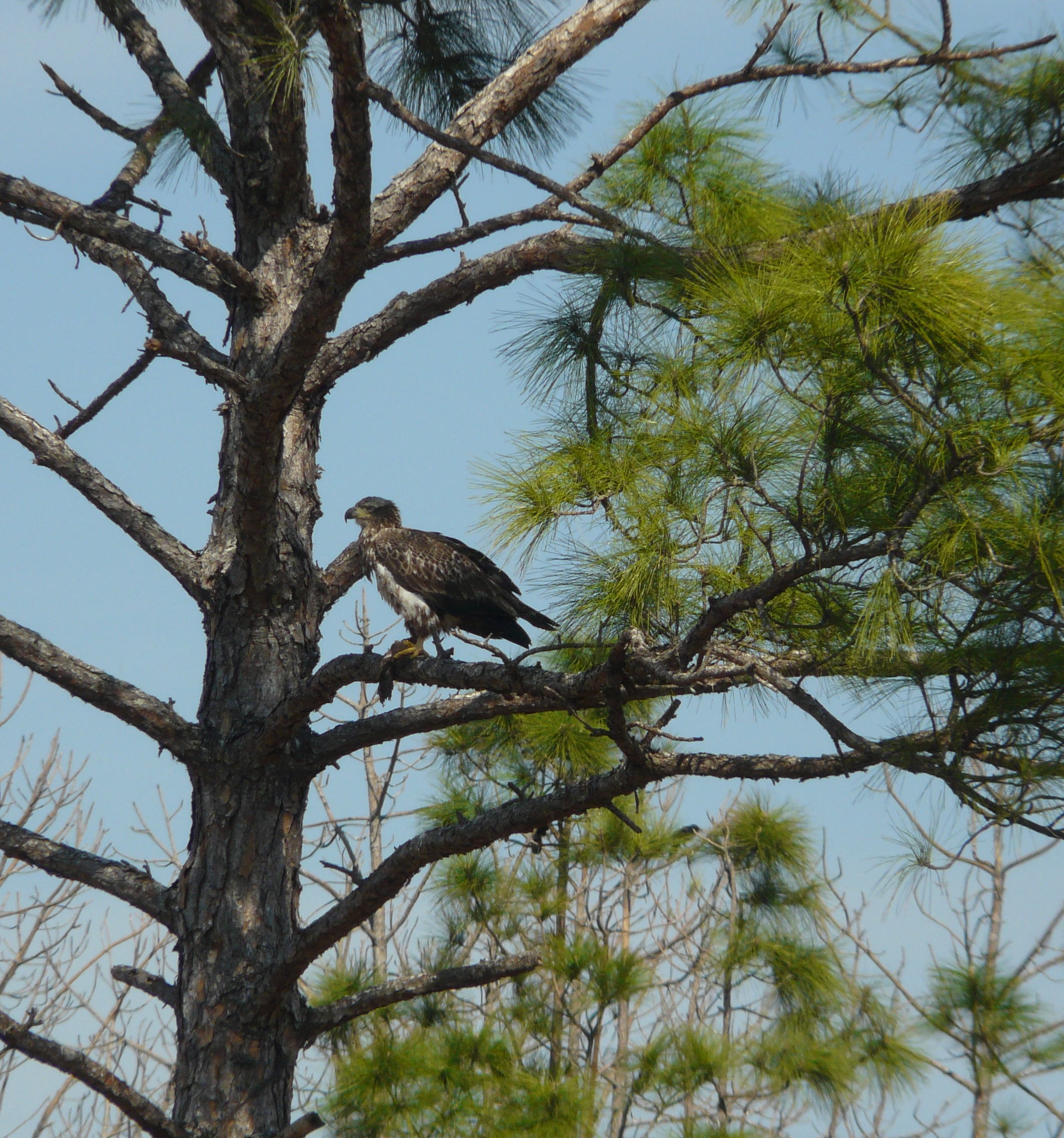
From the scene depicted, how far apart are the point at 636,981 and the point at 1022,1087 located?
2.01 m

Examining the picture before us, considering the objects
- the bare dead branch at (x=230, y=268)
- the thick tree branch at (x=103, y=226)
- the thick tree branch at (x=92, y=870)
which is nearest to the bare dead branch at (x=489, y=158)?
the bare dead branch at (x=230, y=268)

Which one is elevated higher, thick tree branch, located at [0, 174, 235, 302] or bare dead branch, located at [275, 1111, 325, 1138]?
thick tree branch, located at [0, 174, 235, 302]

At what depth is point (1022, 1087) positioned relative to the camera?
549cm

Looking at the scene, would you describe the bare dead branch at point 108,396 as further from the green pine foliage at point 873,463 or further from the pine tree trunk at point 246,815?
the green pine foliage at point 873,463

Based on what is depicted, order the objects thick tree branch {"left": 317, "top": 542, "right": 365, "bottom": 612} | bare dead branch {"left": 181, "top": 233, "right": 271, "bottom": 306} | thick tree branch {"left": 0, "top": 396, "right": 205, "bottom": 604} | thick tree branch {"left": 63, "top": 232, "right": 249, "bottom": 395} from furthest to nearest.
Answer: thick tree branch {"left": 317, "top": 542, "right": 365, "bottom": 612}, thick tree branch {"left": 63, "top": 232, "right": 249, "bottom": 395}, thick tree branch {"left": 0, "top": 396, "right": 205, "bottom": 604}, bare dead branch {"left": 181, "top": 233, "right": 271, "bottom": 306}

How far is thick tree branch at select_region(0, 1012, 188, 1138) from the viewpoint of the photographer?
3371 mm

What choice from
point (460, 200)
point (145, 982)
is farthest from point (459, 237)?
point (145, 982)

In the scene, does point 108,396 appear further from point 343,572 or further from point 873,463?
point 873,463

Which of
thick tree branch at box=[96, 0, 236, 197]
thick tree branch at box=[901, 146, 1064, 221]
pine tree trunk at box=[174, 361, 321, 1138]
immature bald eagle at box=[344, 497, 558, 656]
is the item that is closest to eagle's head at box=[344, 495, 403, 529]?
immature bald eagle at box=[344, 497, 558, 656]

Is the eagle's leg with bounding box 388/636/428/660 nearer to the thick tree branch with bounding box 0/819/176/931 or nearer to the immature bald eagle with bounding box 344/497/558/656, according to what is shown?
the immature bald eagle with bounding box 344/497/558/656

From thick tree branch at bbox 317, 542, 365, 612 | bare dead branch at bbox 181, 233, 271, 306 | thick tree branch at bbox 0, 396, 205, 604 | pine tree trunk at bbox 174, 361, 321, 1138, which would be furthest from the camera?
thick tree branch at bbox 317, 542, 365, 612

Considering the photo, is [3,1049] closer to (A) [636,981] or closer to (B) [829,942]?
(A) [636,981]

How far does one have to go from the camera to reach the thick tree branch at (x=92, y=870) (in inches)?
161

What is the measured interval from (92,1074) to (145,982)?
82cm
